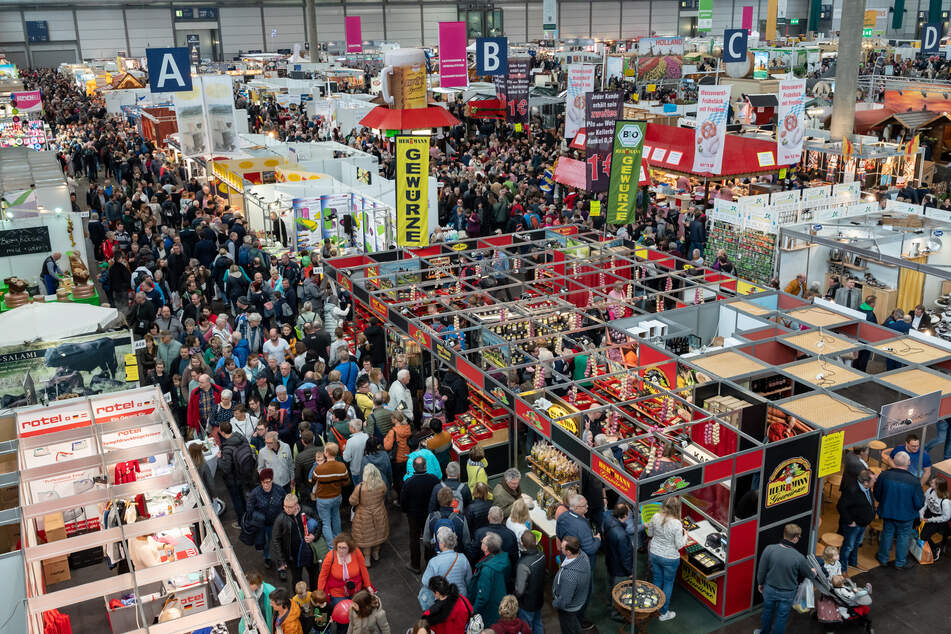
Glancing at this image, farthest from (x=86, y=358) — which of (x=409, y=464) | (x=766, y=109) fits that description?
(x=766, y=109)

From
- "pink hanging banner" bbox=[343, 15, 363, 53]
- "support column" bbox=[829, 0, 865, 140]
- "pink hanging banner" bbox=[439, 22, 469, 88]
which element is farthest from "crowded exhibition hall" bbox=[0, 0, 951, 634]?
"pink hanging banner" bbox=[343, 15, 363, 53]

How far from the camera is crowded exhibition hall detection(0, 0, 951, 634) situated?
19.9 feet

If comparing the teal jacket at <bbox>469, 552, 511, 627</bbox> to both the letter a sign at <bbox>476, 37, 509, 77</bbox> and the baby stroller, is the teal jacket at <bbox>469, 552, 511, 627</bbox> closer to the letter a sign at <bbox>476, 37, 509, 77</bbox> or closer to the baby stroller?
the baby stroller

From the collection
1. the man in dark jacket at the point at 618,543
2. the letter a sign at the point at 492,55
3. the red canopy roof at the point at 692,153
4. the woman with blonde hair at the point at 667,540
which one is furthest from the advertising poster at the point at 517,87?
the woman with blonde hair at the point at 667,540

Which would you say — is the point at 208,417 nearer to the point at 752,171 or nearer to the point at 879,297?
the point at 879,297

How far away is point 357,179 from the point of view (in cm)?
1919

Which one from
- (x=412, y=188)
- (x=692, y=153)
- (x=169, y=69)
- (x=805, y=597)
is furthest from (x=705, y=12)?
(x=805, y=597)

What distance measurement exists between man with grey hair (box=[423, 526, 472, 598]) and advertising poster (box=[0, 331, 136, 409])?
4599 millimetres

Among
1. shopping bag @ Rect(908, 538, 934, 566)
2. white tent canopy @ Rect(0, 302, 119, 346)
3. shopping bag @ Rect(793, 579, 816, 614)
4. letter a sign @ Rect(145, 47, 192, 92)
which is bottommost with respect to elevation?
shopping bag @ Rect(908, 538, 934, 566)

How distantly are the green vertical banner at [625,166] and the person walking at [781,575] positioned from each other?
7.77m

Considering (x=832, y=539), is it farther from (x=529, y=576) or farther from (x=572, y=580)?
(x=529, y=576)

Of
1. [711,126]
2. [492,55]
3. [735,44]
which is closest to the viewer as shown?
[711,126]

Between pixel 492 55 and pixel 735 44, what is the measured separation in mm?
7991

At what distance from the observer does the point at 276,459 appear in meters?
7.46
